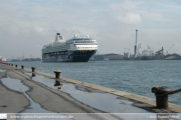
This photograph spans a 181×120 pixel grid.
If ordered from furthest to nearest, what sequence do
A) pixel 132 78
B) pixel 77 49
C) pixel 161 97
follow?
pixel 77 49 → pixel 132 78 → pixel 161 97

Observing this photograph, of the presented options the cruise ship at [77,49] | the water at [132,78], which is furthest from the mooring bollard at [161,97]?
the cruise ship at [77,49]

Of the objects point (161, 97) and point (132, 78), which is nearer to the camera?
→ point (161, 97)

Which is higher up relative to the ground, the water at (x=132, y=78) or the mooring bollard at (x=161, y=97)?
the mooring bollard at (x=161, y=97)

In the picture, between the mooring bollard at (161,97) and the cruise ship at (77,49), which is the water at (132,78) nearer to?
the mooring bollard at (161,97)

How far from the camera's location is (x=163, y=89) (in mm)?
6656

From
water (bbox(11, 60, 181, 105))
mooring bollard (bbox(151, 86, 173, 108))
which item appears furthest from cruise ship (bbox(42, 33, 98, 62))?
mooring bollard (bbox(151, 86, 173, 108))

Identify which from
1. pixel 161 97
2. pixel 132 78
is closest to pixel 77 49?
pixel 132 78

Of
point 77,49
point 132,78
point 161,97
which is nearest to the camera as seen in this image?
point 161,97

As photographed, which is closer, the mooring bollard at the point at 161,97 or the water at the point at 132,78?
the mooring bollard at the point at 161,97

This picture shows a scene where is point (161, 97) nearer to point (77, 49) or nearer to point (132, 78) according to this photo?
point (132, 78)

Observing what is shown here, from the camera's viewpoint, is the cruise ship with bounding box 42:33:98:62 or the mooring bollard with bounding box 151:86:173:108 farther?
the cruise ship with bounding box 42:33:98:62

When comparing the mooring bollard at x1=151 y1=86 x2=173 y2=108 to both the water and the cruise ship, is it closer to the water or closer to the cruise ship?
the water

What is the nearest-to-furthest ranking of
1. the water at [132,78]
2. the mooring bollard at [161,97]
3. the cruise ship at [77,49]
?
1. the mooring bollard at [161,97]
2. the water at [132,78]
3. the cruise ship at [77,49]

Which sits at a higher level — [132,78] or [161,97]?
[161,97]
